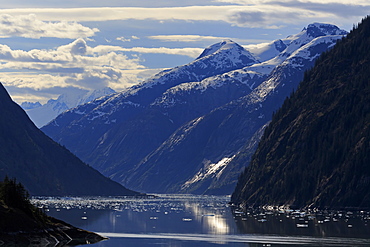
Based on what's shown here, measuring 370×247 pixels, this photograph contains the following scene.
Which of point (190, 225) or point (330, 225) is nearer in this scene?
point (330, 225)

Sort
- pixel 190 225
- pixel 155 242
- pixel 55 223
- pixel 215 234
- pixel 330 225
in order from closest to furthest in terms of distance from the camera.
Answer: pixel 55 223
pixel 155 242
pixel 215 234
pixel 330 225
pixel 190 225

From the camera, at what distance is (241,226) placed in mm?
182750

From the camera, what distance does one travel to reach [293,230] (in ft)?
539

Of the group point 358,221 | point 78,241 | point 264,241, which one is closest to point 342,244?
point 264,241

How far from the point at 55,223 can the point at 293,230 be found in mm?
57069

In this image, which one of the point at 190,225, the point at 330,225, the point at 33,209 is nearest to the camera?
the point at 33,209

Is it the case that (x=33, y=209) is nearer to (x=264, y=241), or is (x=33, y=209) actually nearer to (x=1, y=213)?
(x=1, y=213)

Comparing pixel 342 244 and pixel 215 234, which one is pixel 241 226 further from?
pixel 342 244

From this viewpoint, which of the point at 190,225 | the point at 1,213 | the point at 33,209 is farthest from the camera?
the point at 190,225

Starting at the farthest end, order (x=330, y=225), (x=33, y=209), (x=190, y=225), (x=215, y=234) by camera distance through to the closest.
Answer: (x=190, y=225)
(x=330, y=225)
(x=215, y=234)
(x=33, y=209)

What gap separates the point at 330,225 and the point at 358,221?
53.9 ft

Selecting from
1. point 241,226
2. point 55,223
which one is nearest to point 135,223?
point 241,226

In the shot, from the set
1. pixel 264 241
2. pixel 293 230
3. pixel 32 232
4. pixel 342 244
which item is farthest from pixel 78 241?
pixel 293 230

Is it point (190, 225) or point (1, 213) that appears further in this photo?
point (190, 225)
